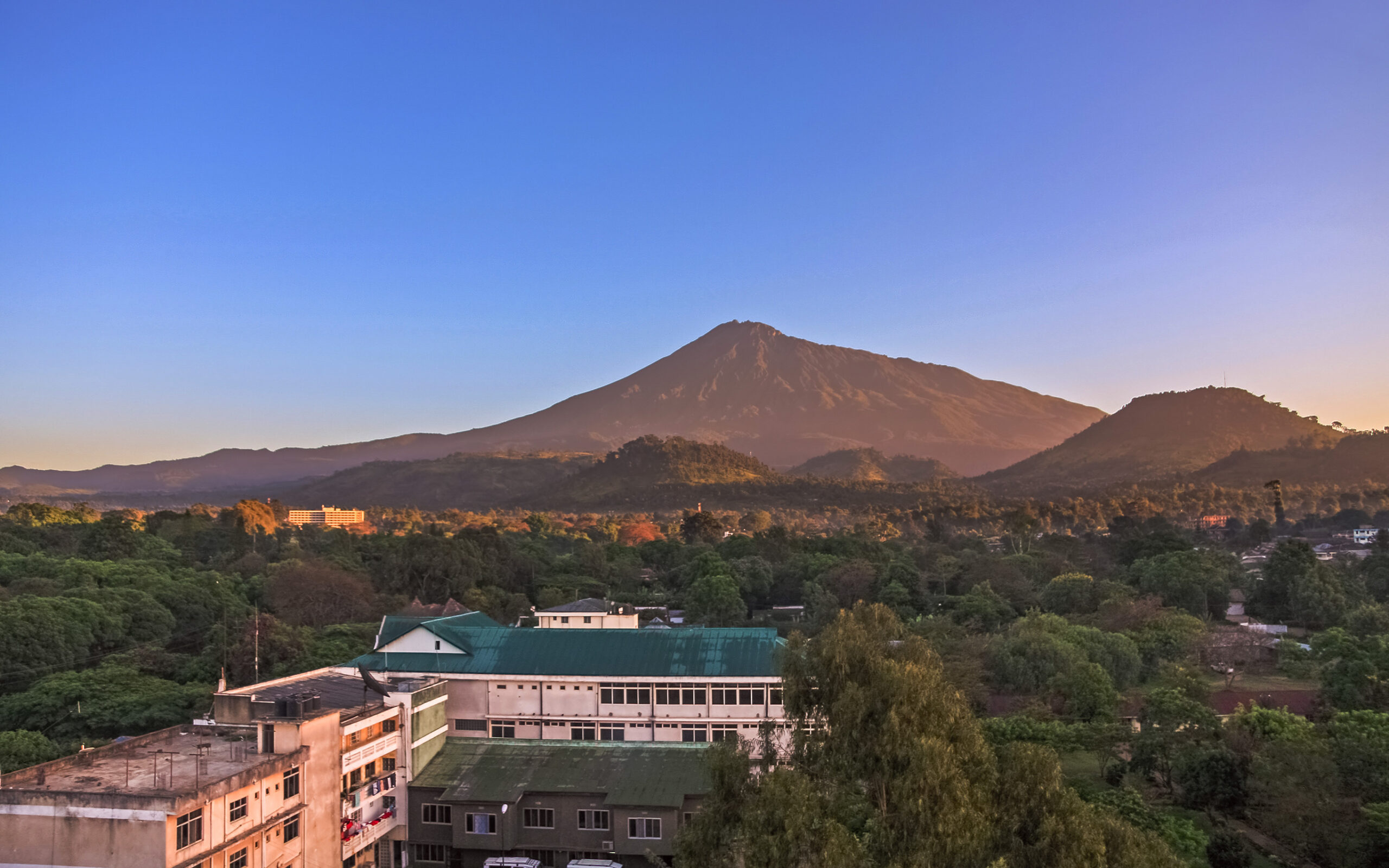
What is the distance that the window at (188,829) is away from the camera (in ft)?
44.5

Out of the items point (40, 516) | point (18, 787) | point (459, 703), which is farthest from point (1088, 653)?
point (40, 516)

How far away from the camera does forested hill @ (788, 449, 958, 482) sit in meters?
158

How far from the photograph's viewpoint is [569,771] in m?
20.0

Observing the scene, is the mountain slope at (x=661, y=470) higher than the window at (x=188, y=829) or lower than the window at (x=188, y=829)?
higher

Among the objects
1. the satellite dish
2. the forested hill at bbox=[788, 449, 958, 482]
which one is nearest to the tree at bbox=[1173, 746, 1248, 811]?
the satellite dish

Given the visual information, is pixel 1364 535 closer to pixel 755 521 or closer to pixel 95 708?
pixel 755 521

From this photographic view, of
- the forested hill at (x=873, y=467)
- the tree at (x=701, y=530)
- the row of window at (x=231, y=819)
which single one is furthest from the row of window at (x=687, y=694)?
the forested hill at (x=873, y=467)

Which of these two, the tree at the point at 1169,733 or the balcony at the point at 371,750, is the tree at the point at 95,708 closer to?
the balcony at the point at 371,750

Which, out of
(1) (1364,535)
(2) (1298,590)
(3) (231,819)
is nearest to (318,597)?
(3) (231,819)

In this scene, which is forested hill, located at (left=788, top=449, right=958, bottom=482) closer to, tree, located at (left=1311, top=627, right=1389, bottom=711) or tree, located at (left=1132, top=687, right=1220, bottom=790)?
tree, located at (left=1311, top=627, right=1389, bottom=711)

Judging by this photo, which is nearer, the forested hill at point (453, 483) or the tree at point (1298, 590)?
the tree at point (1298, 590)

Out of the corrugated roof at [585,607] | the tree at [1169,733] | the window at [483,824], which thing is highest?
the corrugated roof at [585,607]

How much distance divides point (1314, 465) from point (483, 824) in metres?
121

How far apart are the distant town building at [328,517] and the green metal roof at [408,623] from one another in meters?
101
